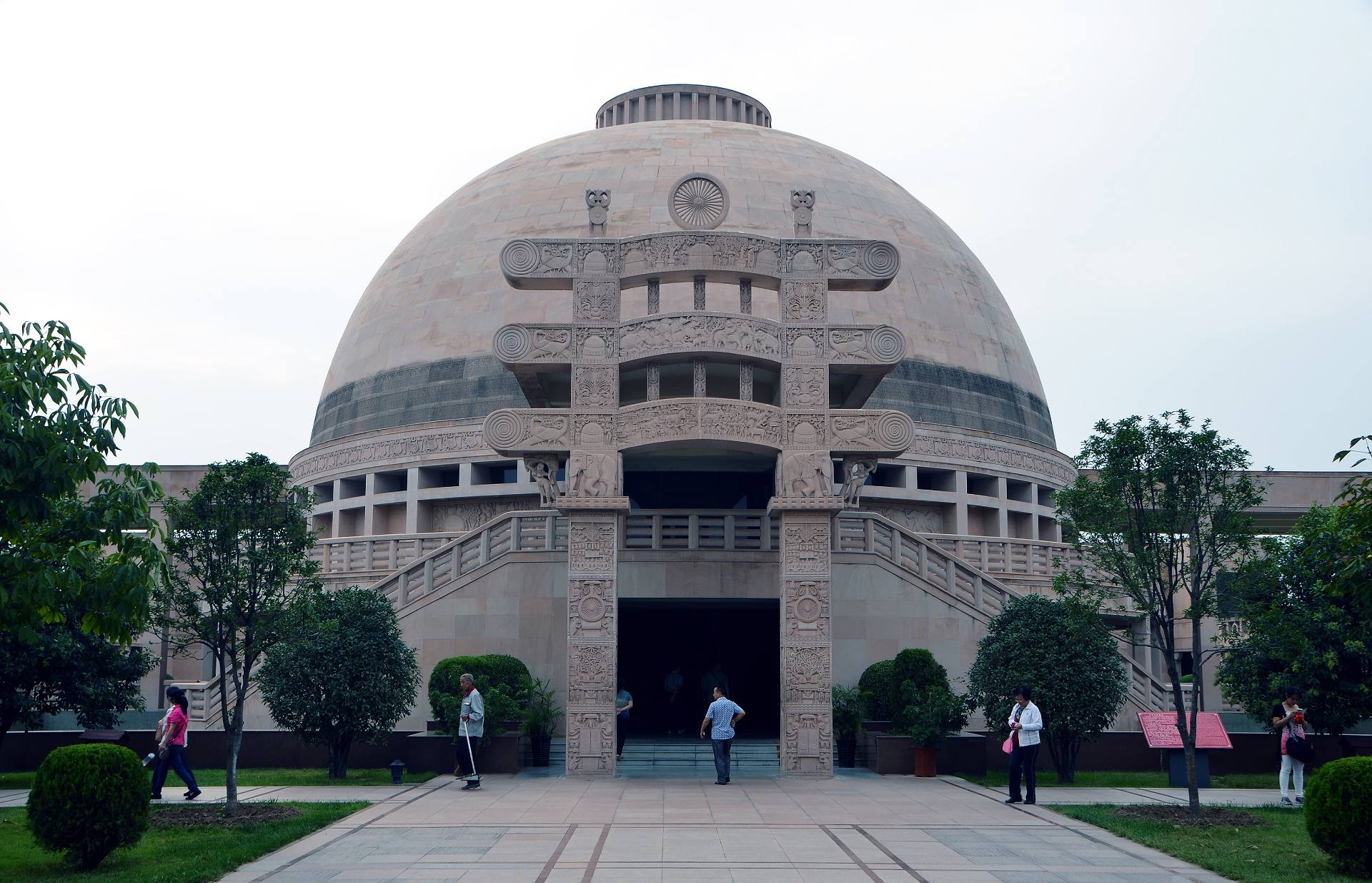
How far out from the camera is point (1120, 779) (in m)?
22.4

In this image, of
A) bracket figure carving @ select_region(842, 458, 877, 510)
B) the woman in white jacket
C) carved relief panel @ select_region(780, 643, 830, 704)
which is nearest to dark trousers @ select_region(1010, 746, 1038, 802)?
the woman in white jacket

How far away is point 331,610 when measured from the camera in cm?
2236

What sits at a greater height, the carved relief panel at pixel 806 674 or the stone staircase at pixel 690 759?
the carved relief panel at pixel 806 674

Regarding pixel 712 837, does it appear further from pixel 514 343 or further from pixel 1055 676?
pixel 514 343

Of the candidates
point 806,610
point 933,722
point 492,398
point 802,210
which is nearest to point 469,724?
point 806,610

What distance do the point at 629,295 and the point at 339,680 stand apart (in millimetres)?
19100

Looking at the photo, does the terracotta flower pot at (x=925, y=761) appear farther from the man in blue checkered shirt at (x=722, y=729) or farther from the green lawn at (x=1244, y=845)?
the green lawn at (x=1244, y=845)

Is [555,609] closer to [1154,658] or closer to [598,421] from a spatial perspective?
[598,421]

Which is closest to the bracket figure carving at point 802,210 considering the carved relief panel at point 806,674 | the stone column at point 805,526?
the stone column at point 805,526

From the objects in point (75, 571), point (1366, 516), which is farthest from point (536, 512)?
point (1366, 516)

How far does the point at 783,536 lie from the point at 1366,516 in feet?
38.2

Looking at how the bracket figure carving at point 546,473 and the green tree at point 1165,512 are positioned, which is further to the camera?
the bracket figure carving at point 546,473

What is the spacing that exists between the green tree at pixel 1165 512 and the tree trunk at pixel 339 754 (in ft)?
42.2

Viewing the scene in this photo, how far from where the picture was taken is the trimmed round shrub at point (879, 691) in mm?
24750
